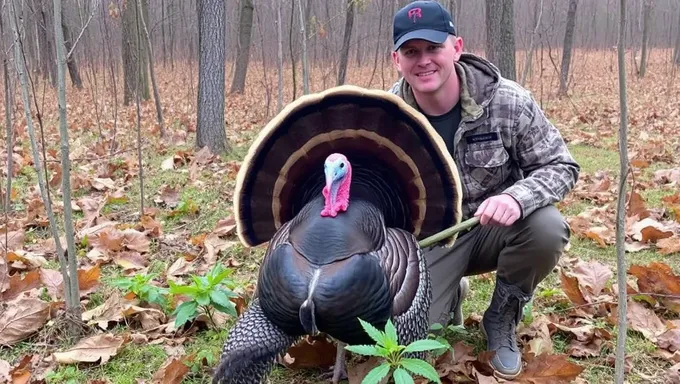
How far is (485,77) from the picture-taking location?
2.62 m

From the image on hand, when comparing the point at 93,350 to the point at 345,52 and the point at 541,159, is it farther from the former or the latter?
the point at 345,52

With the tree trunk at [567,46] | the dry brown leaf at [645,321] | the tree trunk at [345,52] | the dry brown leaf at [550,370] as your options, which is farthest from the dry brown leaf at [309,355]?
the tree trunk at [567,46]

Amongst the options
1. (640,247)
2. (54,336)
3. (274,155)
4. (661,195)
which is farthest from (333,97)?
(661,195)

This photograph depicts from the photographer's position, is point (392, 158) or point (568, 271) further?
point (568, 271)

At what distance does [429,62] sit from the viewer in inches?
97.7

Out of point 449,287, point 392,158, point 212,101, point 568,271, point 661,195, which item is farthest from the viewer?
point 212,101

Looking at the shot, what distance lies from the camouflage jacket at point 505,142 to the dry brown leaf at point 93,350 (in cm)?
170

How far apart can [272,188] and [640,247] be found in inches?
98.7

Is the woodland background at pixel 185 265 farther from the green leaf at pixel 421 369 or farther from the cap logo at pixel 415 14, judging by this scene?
the cap logo at pixel 415 14

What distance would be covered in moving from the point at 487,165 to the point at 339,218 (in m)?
0.89

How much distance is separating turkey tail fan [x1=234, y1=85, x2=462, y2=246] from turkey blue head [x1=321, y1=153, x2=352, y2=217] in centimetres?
15

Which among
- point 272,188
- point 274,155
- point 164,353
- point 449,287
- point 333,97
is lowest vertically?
point 164,353

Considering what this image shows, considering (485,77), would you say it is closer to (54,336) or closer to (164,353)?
(164,353)

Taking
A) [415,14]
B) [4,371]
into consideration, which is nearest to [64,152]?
[4,371]
